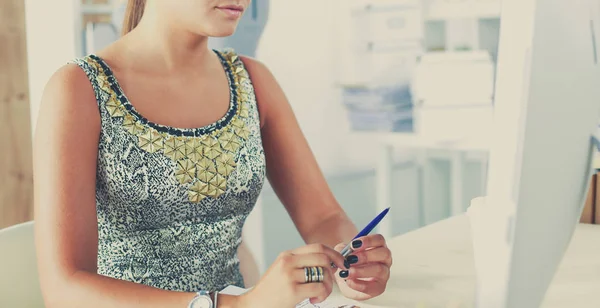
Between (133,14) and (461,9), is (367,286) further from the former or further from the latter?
(461,9)

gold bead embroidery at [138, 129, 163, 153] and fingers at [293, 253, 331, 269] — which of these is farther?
gold bead embroidery at [138, 129, 163, 153]

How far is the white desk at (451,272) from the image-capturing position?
32.0 inches

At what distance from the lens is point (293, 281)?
673 mm

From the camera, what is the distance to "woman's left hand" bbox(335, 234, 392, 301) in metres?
0.81

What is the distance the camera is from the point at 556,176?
474 mm

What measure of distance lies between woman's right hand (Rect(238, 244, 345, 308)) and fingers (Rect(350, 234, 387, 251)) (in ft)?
0.29

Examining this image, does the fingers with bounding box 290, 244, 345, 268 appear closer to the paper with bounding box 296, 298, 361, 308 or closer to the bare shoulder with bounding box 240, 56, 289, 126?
the paper with bounding box 296, 298, 361, 308

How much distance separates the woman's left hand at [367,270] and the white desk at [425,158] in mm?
1409

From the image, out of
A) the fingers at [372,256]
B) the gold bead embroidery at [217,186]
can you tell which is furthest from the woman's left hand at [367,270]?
the gold bead embroidery at [217,186]

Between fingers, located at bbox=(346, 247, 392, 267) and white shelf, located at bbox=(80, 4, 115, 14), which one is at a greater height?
white shelf, located at bbox=(80, 4, 115, 14)

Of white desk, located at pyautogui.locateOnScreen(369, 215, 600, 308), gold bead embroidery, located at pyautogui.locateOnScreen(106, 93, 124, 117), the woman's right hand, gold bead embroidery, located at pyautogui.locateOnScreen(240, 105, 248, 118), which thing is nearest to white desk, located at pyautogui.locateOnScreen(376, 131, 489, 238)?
white desk, located at pyautogui.locateOnScreen(369, 215, 600, 308)

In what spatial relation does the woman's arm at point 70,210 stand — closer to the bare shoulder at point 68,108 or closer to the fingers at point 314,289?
the bare shoulder at point 68,108

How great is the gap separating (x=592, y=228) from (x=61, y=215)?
2.84 ft

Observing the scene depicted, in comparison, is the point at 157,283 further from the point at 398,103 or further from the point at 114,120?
the point at 398,103
